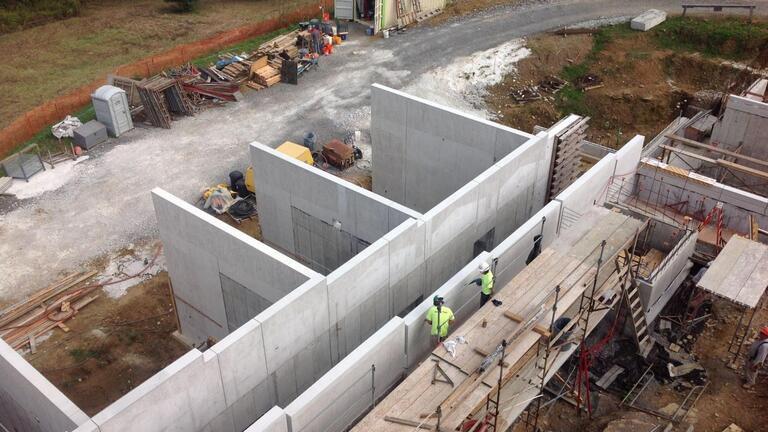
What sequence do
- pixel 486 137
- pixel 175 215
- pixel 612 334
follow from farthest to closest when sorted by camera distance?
pixel 486 137 → pixel 612 334 → pixel 175 215

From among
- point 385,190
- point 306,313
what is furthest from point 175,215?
point 385,190

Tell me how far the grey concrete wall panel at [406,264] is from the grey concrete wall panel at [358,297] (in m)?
0.22

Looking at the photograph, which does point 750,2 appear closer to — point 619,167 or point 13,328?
point 619,167

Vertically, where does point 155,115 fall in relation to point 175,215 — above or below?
below

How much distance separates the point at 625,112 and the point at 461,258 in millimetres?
16232

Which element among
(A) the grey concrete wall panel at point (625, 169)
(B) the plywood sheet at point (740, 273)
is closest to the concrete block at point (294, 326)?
(B) the plywood sheet at point (740, 273)

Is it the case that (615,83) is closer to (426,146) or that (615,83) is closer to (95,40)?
(426,146)

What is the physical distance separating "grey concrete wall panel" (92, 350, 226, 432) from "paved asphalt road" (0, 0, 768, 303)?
1009 centimetres

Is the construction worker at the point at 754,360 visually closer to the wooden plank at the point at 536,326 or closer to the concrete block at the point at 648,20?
the wooden plank at the point at 536,326

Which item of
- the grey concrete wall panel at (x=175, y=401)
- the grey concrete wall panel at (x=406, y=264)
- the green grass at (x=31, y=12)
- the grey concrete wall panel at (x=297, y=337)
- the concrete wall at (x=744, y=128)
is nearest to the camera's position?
the grey concrete wall panel at (x=175, y=401)

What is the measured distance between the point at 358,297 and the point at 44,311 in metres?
9.90

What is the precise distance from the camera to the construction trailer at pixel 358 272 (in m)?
12.0

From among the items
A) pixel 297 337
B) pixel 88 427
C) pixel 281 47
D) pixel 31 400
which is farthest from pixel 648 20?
pixel 88 427

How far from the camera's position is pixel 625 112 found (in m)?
29.9
